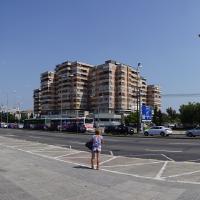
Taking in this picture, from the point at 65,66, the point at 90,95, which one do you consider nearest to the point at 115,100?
the point at 90,95

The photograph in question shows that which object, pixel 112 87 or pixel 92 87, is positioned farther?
pixel 92 87

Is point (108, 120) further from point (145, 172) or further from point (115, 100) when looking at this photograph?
point (145, 172)

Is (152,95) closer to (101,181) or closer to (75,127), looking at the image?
(75,127)

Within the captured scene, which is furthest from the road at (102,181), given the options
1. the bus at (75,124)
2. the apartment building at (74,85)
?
the apartment building at (74,85)

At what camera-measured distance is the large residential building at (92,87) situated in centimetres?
16375

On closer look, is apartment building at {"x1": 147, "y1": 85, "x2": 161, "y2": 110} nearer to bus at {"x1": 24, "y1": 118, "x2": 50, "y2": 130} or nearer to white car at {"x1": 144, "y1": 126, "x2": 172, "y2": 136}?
bus at {"x1": 24, "y1": 118, "x2": 50, "y2": 130}

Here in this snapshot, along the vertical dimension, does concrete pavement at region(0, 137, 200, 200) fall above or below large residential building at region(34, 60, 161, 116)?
below

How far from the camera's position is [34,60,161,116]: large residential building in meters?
164

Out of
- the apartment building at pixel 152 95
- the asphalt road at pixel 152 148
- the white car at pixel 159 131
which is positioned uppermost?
the apartment building at pixel 152 95

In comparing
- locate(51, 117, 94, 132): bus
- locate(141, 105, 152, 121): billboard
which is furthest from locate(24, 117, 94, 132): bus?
locate(141, 105, 152, 121): billboard

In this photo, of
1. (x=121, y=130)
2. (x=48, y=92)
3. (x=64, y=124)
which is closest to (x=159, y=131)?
(x=121, y=130)

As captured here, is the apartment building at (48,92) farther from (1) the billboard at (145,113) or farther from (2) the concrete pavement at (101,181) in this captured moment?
(2) the concrete pavement at (101,181)

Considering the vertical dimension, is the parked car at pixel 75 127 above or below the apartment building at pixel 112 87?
below

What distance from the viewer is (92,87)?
17450 centimetres
